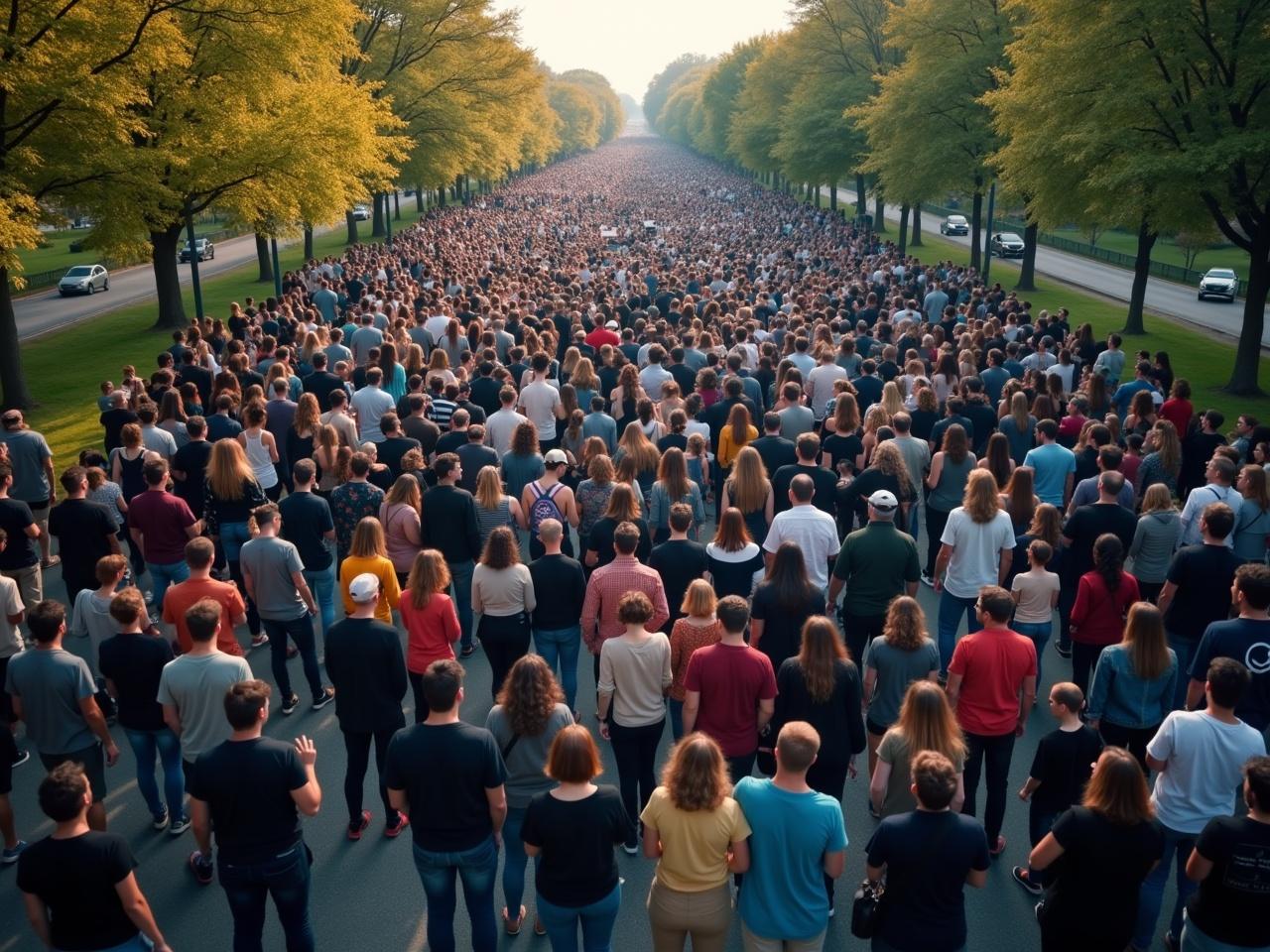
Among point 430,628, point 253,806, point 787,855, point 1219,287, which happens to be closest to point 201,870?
point 253,806

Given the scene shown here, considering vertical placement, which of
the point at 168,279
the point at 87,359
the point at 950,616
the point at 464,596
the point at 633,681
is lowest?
the point at 87,359

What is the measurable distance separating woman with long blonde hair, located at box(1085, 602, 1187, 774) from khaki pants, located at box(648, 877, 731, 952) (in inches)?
120

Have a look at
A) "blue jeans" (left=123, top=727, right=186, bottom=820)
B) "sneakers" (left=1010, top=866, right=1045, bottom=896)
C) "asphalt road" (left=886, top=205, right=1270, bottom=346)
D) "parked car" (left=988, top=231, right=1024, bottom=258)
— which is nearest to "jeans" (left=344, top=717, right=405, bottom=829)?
"blue jeans" (left=123, top=727, right=186, bottom=820)

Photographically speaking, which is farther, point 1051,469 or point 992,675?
point 1051,469

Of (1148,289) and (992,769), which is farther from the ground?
(992,769)

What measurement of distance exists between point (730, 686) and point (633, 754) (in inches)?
35.8

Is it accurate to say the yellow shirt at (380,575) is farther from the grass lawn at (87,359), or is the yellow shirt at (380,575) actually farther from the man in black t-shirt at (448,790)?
the grass lawn at (87,359)

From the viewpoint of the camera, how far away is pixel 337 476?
9.88 meters

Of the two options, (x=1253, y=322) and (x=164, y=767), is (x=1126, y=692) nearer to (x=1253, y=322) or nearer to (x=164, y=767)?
(x=164, y=767)

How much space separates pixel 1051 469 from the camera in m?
10.0

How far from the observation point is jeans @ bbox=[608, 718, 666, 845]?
20.5 ft

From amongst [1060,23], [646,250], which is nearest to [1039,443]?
[1060,23]

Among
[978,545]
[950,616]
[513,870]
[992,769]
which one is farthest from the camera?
[950,616]

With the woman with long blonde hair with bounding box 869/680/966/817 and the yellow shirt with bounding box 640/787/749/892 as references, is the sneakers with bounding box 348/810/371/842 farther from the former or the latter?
the woman with long blonde hair with bounding box 869/680/966/817
